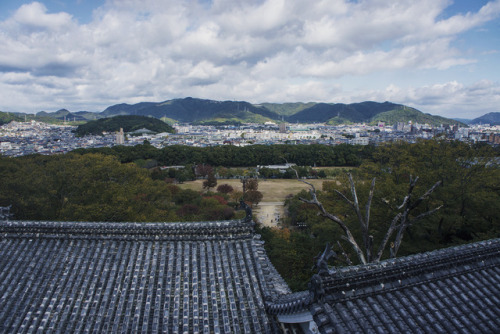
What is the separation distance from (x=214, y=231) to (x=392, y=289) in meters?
3.93

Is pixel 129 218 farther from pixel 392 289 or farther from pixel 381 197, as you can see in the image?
pixel 392 289

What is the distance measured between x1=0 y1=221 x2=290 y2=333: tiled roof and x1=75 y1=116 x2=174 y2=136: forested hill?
15678 centimetres

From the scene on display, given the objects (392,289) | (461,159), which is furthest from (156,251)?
(461,159)

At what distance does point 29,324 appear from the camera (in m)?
5.73

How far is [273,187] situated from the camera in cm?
5428

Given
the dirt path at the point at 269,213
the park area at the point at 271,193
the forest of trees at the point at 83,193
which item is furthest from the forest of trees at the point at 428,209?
the park area at the point at 271,193

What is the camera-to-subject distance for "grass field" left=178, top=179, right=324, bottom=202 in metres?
47.5

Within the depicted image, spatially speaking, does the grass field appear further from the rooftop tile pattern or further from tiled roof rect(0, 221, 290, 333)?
the rooftop tile pattern

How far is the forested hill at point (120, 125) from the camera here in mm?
150625

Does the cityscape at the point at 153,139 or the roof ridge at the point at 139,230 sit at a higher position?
the roof ridge at the point at 139,230

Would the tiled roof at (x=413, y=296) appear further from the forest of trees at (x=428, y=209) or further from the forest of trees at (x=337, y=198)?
the forest of trees at (x=428, y=209)

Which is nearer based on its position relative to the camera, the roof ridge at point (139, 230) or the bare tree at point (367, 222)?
the roof ridge at point (139, 230)

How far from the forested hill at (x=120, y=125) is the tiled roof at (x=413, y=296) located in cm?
16147

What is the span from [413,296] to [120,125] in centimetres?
17441
